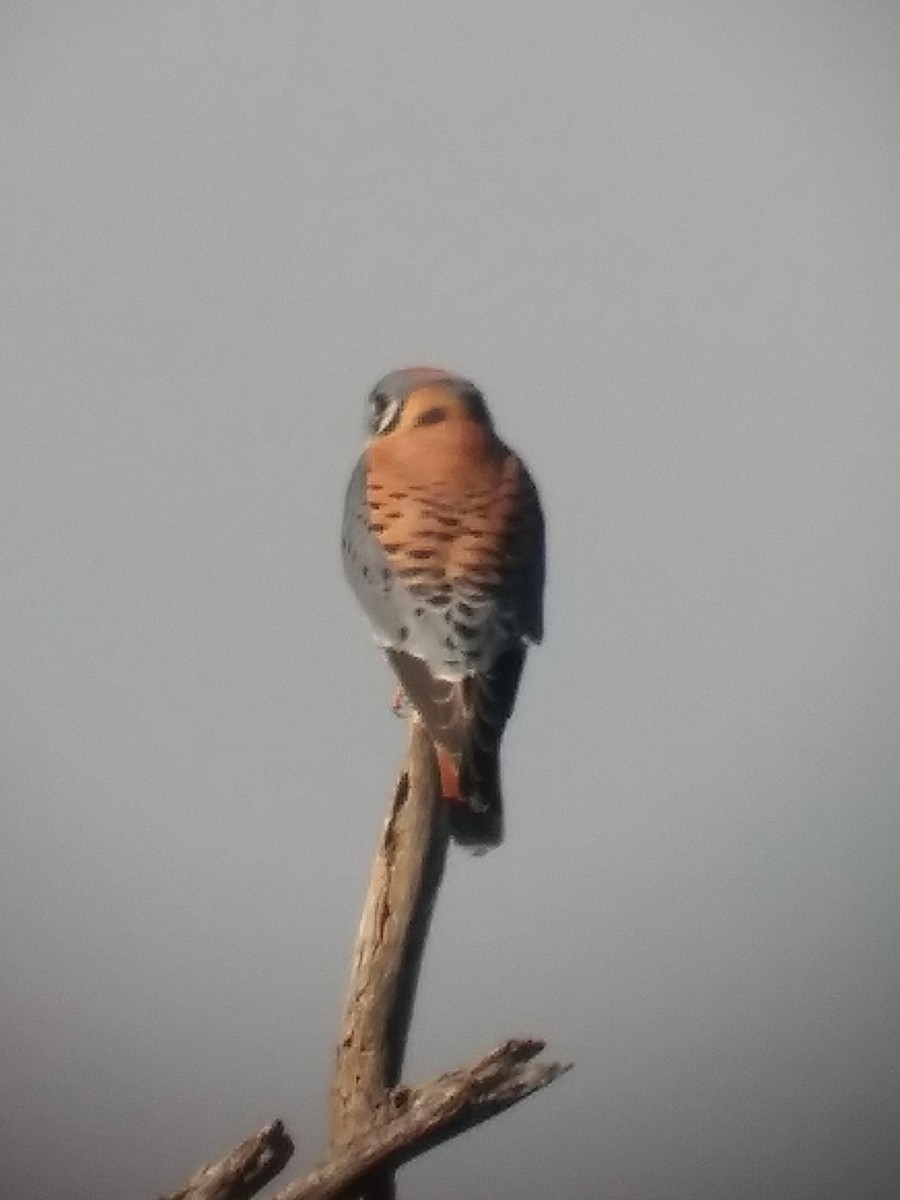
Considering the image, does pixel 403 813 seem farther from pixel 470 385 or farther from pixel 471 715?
pixel 470 385

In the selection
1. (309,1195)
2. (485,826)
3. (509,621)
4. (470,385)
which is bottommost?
(309,1195)

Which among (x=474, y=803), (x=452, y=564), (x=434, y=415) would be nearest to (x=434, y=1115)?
(x=474, y=803)

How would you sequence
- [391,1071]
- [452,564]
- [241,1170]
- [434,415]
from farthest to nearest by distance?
1. [434,415]
2. [452,564]
3. [391,1071]
4. [241,1170]

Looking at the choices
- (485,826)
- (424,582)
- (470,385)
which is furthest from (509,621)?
(470,385)

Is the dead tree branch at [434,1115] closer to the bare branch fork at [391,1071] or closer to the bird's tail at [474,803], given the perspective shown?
the bare branch fork at [391,1071]

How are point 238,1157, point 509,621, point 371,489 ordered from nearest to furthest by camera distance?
point 238,1157
point 509,621
point 371,489

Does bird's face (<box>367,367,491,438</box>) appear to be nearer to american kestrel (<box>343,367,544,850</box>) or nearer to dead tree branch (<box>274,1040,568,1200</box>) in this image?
american kestrel (<box>343,367,544,850</box>)

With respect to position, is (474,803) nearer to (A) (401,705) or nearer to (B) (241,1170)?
(A) (401,705)
